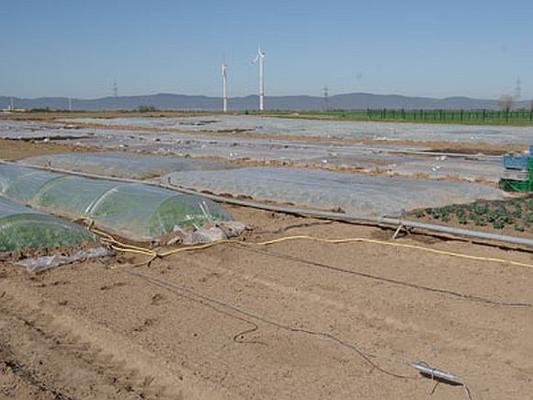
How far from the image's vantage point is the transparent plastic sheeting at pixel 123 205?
1053 centimetres

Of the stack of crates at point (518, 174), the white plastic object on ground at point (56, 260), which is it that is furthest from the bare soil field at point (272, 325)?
the stack of crates at point (518, 174)

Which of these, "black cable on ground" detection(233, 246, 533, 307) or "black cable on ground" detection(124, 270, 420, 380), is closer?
"black cable on ground" detection(124, 270, 420, 380)

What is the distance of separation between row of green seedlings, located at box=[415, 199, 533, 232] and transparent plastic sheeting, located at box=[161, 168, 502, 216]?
1.54 feet

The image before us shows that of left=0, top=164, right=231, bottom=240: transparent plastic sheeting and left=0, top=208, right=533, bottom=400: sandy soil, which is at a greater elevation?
left=0, top=164, right=231, bottom=240: transparent plastic sheeting

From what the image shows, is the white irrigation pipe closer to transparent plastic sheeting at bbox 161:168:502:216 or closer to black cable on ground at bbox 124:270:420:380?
transparent plastic sheeting at bbox 161:168:502:216

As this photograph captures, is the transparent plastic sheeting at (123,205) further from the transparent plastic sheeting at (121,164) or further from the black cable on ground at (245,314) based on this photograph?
the transparent plastic sheeting at (121,164)

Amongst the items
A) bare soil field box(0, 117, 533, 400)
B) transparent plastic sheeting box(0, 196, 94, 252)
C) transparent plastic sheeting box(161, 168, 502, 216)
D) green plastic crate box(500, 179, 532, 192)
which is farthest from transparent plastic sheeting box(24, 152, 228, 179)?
bare soil field box(0, 117, 533, 400)

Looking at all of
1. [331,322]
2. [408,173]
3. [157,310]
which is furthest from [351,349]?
[408,173]

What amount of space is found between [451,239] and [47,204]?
7670mm

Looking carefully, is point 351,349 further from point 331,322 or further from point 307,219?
point 307,219

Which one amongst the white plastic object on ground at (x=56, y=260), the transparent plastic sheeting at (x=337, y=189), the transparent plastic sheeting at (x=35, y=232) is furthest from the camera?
the transparent plastic sheeting at (x=337, y=189)

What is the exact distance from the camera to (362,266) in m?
8.51

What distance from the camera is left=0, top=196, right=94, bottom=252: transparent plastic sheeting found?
30.6 ft

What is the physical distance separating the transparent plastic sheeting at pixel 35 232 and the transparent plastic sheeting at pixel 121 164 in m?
7.75
